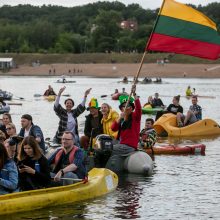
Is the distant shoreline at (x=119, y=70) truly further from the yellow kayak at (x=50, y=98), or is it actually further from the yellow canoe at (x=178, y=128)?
the yellow canoe at (x=178, y=128)

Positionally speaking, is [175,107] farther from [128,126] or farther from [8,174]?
[8,174]

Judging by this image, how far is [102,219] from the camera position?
12.5 metres

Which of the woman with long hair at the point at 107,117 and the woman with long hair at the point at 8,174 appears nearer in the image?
the woman with long hair at the point at 8,174

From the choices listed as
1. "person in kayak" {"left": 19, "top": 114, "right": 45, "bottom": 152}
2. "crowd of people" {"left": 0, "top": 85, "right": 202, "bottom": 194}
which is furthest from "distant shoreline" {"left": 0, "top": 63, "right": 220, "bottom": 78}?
"person in kayak" {"left": 19, "top": 114, "right": 45, "bottom": 152}

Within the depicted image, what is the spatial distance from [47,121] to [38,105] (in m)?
14.2

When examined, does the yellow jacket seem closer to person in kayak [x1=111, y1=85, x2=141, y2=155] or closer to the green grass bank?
person in kayak [x1=111, y1=85, x2=141, y2=155]

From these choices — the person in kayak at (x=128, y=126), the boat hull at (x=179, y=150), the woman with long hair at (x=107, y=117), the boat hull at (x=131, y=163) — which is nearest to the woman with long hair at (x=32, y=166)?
the person in kayak at (x=128, y=126)

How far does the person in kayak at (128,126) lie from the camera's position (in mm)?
15433

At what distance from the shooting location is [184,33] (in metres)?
15.6

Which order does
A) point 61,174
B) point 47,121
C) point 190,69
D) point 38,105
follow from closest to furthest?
1. point 61,174
2. point 47,121
3. point 38,105
4. point 190,69

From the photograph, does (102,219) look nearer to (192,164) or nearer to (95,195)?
(95,195)

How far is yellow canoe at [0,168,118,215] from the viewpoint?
1198 centimetres

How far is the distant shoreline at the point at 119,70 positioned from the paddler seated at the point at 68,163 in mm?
103509

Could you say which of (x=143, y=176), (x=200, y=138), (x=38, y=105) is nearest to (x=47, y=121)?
(x=200, y=138)
